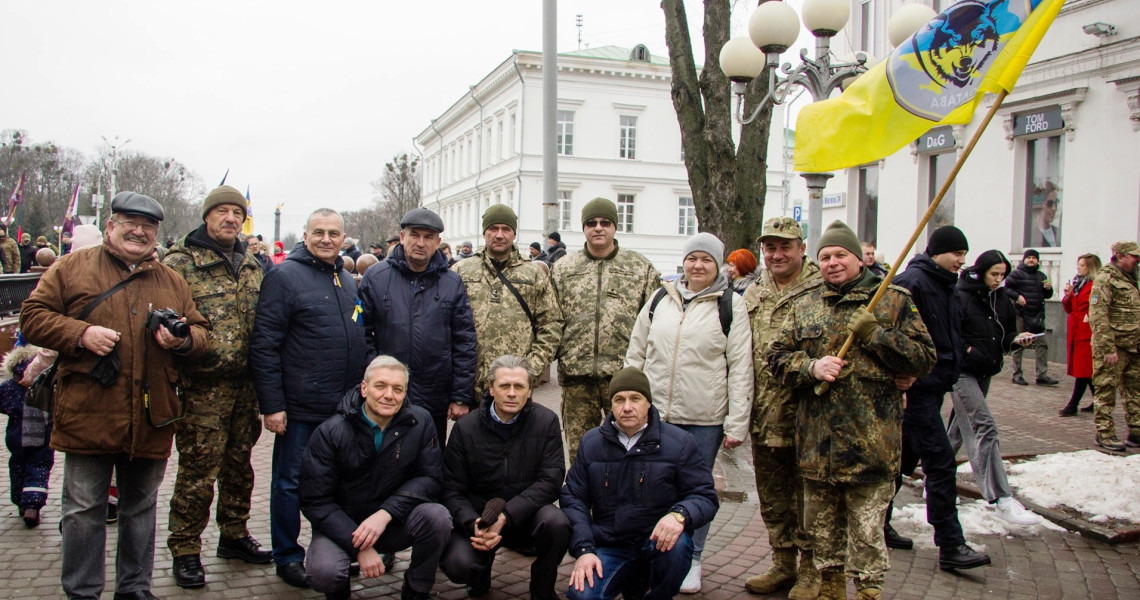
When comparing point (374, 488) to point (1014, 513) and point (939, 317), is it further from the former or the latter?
point (1014, 513)

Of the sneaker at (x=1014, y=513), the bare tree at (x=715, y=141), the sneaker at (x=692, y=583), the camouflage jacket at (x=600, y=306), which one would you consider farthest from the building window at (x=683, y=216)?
the sneaker at (x=692, y=583)

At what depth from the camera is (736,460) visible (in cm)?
746

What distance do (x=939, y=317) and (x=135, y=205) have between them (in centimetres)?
452

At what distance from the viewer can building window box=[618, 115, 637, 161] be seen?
4203cm

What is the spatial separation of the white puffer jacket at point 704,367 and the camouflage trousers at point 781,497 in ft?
0.85

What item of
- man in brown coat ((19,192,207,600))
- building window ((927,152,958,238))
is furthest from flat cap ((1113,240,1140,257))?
building window ((927,152,958,238))

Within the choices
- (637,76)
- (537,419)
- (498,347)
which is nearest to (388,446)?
(537,419)

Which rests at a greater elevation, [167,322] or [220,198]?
[220,198]

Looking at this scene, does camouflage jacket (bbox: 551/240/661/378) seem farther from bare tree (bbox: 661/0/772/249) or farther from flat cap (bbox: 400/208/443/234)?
bare tree (bbox: 661/0/772/249)

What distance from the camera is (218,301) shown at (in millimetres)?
4500

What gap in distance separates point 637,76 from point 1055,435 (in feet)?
116

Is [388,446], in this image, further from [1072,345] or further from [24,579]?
[1072,345]

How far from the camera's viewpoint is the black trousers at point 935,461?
4.77 metres

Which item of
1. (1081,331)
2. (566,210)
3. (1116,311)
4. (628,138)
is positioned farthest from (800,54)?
(628,138)
